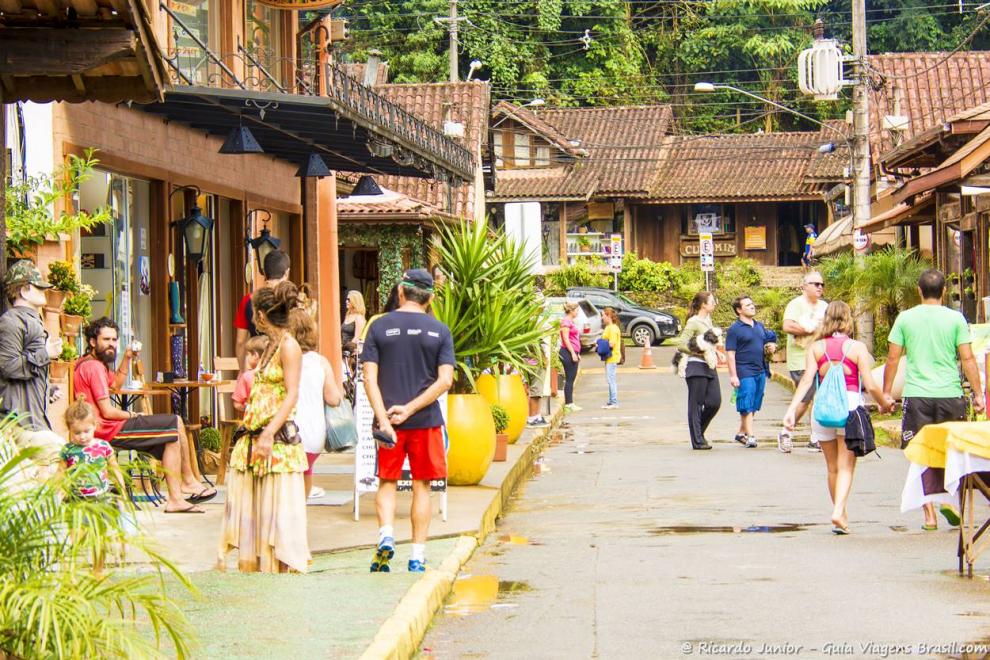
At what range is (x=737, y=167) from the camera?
5419 centimetres

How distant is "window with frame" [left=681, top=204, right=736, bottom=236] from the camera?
182ft

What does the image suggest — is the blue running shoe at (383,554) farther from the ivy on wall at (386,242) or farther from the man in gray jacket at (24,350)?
the ivy on wall at (386,242)

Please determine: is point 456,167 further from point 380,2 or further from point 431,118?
point 380,2

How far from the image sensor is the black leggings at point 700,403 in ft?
58.6

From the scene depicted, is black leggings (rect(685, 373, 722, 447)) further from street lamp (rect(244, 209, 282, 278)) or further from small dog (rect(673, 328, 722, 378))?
street lamp (rect(244, 209, 282, 278))

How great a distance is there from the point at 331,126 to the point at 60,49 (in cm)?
687

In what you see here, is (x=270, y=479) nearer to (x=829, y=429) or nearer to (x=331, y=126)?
(x=829, y=429)

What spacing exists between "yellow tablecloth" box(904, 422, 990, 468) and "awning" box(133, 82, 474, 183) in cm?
596

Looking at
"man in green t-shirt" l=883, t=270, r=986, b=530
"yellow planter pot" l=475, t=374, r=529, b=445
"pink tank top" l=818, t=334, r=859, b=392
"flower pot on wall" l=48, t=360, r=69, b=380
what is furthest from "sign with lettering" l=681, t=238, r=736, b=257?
"flower pot on wall" l=48, t=360, r=69, b=380

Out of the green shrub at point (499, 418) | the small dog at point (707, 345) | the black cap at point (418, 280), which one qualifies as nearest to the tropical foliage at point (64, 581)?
the black cap at point (418, 280)

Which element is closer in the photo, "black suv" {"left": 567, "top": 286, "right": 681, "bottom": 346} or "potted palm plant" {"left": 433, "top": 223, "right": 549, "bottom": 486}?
"potted palm plant" {"left": 433, "top": 223, "right": 549, "bottom": 486}

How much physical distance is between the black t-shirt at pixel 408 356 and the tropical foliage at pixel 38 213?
8.00 feet

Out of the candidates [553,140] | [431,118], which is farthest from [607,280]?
[431,118]

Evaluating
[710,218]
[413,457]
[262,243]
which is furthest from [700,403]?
[710,218]
